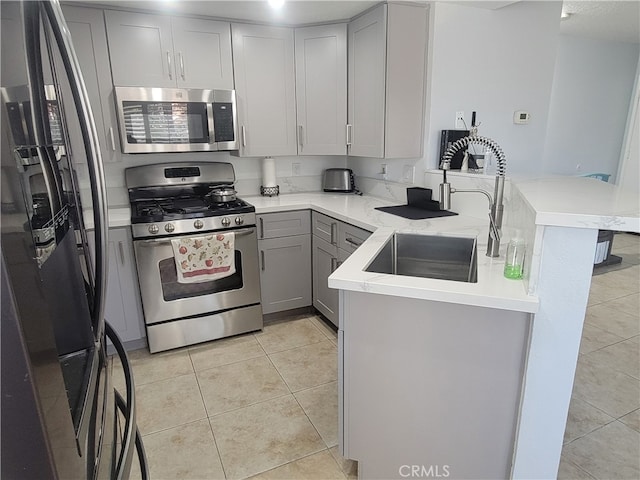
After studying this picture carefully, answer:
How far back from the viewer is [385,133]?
2.67 meters

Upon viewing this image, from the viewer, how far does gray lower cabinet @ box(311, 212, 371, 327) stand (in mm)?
2585

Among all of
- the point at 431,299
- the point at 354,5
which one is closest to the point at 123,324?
the point at 431,299

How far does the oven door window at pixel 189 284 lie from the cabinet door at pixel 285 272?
204mm

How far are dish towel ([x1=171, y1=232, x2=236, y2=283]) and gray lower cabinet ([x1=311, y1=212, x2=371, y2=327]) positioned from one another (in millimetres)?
651

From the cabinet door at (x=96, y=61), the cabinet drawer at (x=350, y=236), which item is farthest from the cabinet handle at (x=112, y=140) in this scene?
the cabinet drawer at (x=350, y=236)

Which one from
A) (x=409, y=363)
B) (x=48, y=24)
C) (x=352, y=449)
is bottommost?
(x=352, y=449)

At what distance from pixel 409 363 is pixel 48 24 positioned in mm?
1399

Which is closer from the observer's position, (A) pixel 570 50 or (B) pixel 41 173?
(B) pixel 41 173

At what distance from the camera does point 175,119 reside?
2725mm

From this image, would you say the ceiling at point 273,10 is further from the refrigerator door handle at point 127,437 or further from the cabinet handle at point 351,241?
the refrigerator door handle at point 127,437

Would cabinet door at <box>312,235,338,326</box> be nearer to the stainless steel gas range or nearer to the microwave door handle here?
the stainless steel gas range

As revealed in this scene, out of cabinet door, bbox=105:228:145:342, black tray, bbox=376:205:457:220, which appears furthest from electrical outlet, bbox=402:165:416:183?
cabinet door, bbox=105:228:145:342

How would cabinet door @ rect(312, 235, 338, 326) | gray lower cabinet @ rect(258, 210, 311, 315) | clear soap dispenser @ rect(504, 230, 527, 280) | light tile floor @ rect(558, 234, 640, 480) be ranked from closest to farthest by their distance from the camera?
1. clear soap dispenser @ rect(504, 230, 527, 280)
2. light tile floor @ rect(558, 234, 640, 480)
3. cabinet door @ rect(312, 235, 338, 326)
4. gray lower cabinet @ rect(258, 210, 311, 315)

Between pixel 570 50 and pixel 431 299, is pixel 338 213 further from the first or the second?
pixel 570 50
